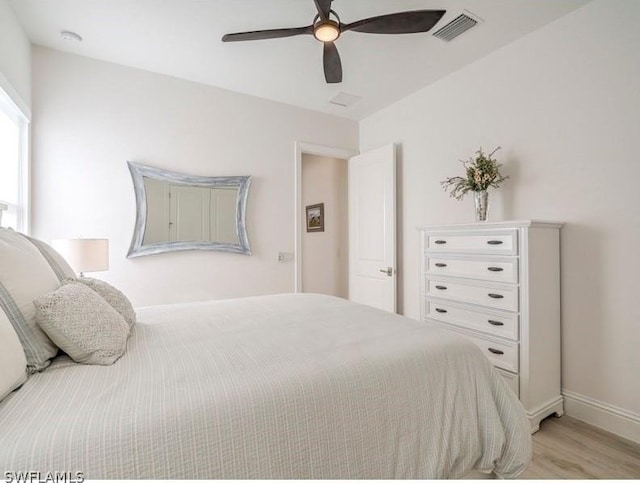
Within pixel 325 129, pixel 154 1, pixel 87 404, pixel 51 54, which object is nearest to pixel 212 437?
pixel 87 404

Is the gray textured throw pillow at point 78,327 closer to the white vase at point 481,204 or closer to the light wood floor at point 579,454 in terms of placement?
the light wood floor at point 579,454

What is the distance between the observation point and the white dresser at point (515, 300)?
6.44 ft

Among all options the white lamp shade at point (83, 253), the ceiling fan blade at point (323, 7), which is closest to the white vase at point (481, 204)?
the ceiling fan blade at point (323, 7)

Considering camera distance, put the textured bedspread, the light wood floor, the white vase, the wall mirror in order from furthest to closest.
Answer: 1. the wall mirror
2. the white vase
3. the light wood floor
4. the textured bedspread

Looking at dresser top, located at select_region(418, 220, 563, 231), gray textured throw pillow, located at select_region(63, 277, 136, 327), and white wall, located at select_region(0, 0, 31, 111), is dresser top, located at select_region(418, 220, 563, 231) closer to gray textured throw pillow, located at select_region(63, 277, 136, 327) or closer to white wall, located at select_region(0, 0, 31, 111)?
gray textured throw pillow, located at select_region(63, 277, 136, 327)

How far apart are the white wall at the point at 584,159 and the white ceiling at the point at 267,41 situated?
0.23 metres

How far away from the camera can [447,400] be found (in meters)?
1.11

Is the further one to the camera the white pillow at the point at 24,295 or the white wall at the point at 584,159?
the white wall at the point at 584,159

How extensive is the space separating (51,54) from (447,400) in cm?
359

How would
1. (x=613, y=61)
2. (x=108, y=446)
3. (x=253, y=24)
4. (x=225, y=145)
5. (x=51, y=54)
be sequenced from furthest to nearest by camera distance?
(x=225, y=145)
(x=51, y=54)
(x=253, y=24)
(x=613, y=61)
(x=108, y=446)

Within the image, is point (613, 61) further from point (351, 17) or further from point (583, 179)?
point (351, 17)

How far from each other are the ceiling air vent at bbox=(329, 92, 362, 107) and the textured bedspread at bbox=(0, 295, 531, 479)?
8.88 feet

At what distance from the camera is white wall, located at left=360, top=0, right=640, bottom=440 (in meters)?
1.90

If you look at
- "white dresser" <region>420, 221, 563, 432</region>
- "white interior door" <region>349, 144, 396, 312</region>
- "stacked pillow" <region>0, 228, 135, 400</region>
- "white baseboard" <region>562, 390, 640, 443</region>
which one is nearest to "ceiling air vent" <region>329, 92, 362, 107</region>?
"white interior door" <region>349, 144, 396, 312</region>
